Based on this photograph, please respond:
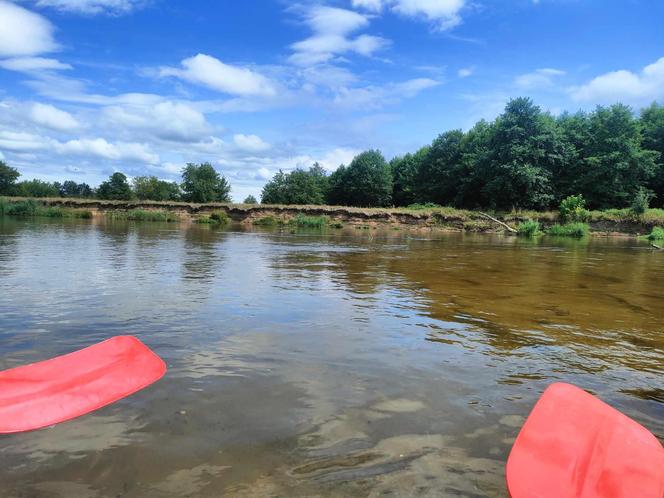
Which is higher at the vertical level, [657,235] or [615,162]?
[615,162]

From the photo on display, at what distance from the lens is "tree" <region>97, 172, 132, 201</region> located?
341 feet

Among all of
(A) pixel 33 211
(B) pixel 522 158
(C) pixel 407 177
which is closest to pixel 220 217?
(A) pixel 33 211

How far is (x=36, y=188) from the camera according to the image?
12181 cm

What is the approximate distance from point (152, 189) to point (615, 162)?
349 ft

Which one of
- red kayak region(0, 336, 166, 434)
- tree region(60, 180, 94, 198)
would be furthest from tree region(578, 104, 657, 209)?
tree region(60, 180, 94, 198)

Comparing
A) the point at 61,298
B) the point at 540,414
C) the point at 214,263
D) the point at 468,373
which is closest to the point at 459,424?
the point at 540,414

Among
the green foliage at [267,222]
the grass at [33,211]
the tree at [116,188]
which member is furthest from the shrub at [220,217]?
the tree at [116,188]

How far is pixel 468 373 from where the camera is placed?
469cm

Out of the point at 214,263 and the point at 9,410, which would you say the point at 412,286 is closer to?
the point at 214,263

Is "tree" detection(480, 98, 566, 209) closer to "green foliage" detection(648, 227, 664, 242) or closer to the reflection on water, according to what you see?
"green foliage" detection(648, 227, 664, 242)

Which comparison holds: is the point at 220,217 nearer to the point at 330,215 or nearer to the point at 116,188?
the point at 330,215

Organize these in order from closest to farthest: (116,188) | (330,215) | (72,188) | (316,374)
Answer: (316,374) → (330,215) → (116,188) → (72,188)

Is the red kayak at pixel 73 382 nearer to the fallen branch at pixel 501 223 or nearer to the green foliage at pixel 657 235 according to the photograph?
the green foliage at pixel 657 235

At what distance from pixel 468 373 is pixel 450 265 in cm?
1022
